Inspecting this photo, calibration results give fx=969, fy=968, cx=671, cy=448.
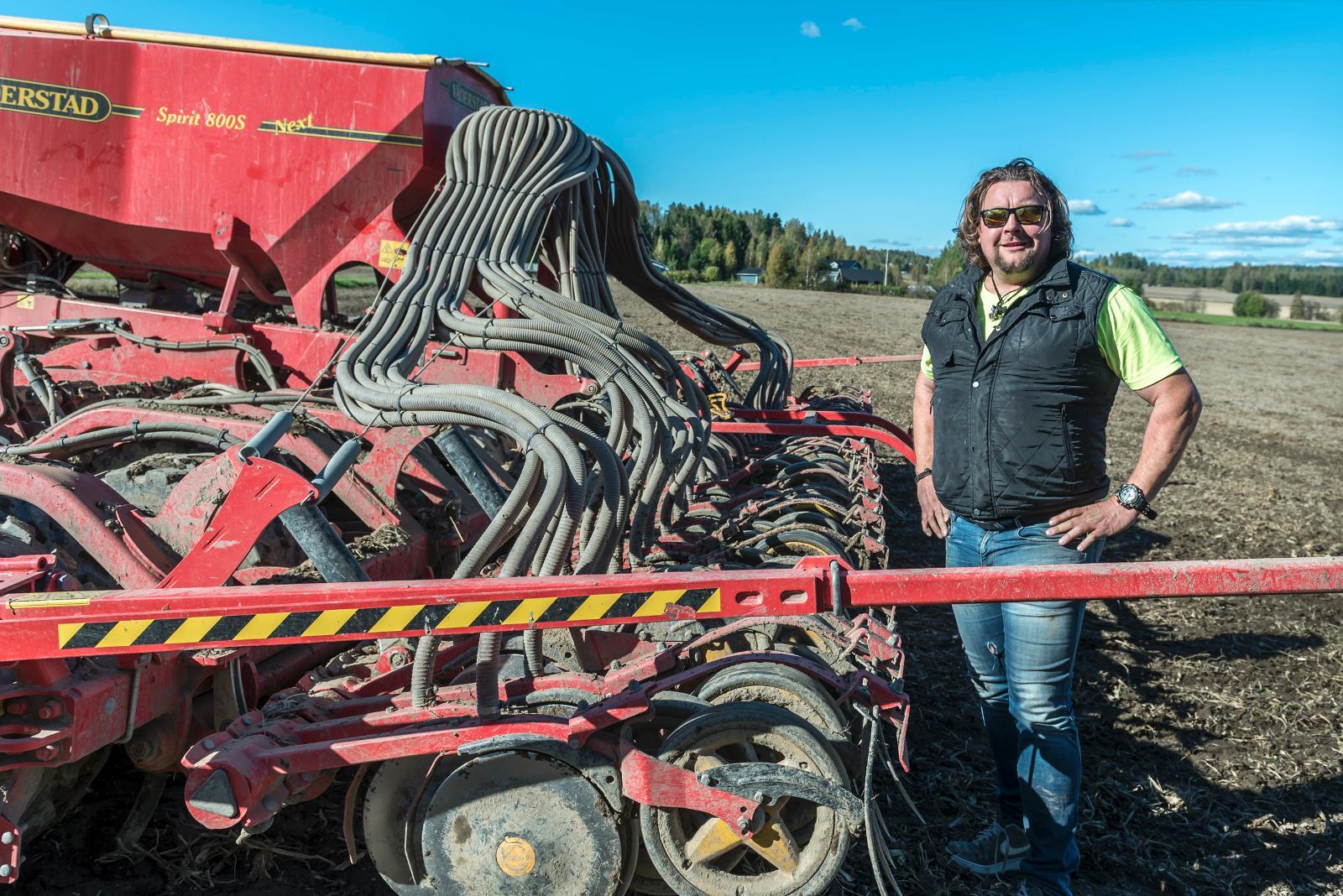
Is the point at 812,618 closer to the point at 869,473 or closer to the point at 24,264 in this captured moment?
the point at 869,473

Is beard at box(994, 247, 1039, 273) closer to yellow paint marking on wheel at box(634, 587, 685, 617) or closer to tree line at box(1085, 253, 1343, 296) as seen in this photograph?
yellow paint marking on wheel at box(634, 587, 685, 617)

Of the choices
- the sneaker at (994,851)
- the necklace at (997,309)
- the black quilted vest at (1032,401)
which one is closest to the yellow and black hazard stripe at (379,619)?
the black quilted vest at (1032,401)

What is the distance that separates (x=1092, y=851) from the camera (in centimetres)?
314

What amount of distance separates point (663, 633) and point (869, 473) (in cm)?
221

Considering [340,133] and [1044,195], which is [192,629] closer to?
[1044,195]

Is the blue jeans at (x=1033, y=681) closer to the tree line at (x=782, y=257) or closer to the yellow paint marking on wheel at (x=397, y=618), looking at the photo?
the yellow paint marking on wheel at (x=397, y=618)

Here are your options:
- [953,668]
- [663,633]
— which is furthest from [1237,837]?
[663,633]

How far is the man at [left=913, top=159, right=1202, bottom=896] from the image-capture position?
2.44 m

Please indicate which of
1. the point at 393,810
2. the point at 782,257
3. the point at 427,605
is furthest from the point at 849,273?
the point at 427,605

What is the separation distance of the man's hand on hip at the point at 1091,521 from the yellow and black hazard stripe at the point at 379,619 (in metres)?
0.98

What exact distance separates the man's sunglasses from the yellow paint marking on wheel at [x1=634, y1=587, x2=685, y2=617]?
1.30 meters

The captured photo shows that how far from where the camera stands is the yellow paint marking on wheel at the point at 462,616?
220 centimetres

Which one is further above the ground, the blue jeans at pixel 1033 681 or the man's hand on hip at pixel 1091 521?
the man's hand on hip at pixel 1091 521

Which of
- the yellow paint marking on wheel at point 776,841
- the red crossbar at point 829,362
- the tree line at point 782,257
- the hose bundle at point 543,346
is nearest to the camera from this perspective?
the yellow paint marking on wheel at point 776,841
